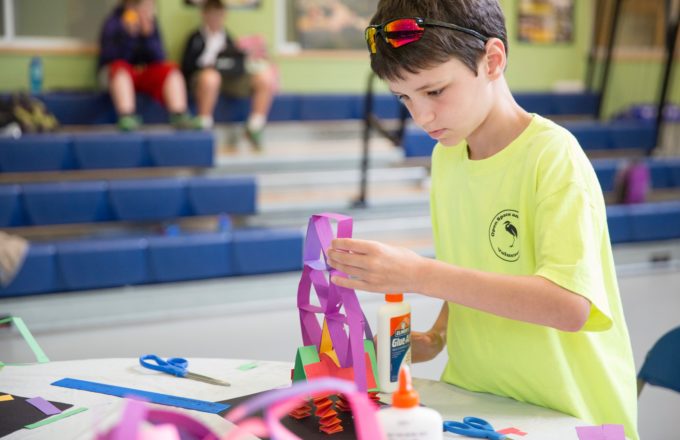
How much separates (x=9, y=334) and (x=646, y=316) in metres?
3.21

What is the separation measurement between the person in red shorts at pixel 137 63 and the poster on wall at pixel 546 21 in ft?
12.8

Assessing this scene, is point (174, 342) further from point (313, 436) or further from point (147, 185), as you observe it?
point (313, 436)

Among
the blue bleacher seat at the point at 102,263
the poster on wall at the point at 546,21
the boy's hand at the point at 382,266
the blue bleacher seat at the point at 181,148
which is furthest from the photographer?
the poster on wall at the point at 546,21

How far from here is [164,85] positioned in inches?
244

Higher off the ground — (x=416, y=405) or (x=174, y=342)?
(x=416, y=405)

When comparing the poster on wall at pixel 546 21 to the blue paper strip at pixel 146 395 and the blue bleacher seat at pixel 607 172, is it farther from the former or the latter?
the blue paper strip at pixel 146 395

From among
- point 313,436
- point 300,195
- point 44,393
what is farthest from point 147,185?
point 313,436

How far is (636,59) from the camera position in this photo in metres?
8.38

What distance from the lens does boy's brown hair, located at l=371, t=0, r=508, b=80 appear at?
1.28 metres

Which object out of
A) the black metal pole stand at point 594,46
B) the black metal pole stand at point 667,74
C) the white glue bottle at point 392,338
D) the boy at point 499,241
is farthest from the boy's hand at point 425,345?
the black metal pole stand at point 594,46

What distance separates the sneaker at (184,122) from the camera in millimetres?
5996

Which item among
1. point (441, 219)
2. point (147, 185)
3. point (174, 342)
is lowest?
point (174, 342)

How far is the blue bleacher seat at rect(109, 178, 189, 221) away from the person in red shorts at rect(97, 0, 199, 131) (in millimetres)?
1015

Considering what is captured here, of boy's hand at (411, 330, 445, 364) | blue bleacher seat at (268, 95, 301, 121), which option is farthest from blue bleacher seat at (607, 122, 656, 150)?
boy's hand at (411, 330, 445, 364)
